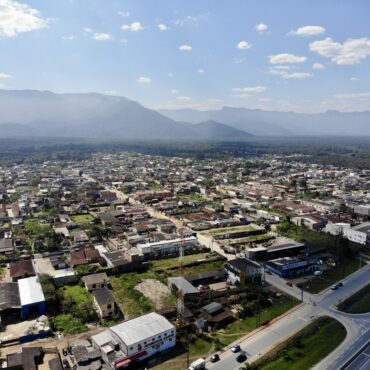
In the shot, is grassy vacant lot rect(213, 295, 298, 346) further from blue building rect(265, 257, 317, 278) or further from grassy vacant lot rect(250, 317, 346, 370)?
blue building rect(265, 257, 317, 278)

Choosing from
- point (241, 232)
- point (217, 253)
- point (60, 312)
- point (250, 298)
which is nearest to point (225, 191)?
point (241, 232)

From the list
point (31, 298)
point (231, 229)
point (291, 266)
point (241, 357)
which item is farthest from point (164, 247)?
point (241, 357)

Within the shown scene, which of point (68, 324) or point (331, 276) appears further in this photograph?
point (331, 276)

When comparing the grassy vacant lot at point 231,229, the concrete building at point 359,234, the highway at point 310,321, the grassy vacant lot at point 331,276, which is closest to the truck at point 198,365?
the highway at point 310,321

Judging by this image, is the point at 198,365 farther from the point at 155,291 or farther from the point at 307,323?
the point at 155,291

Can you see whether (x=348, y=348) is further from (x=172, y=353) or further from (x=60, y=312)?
(x=60, y=312)

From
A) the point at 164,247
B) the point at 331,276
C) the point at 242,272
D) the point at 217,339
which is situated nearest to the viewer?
the point at 217,339

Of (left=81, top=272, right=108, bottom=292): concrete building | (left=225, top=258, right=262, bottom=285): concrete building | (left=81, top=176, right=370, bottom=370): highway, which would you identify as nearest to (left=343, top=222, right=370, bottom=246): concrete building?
(left=81, top=176, right=370, bottom=370): highway
